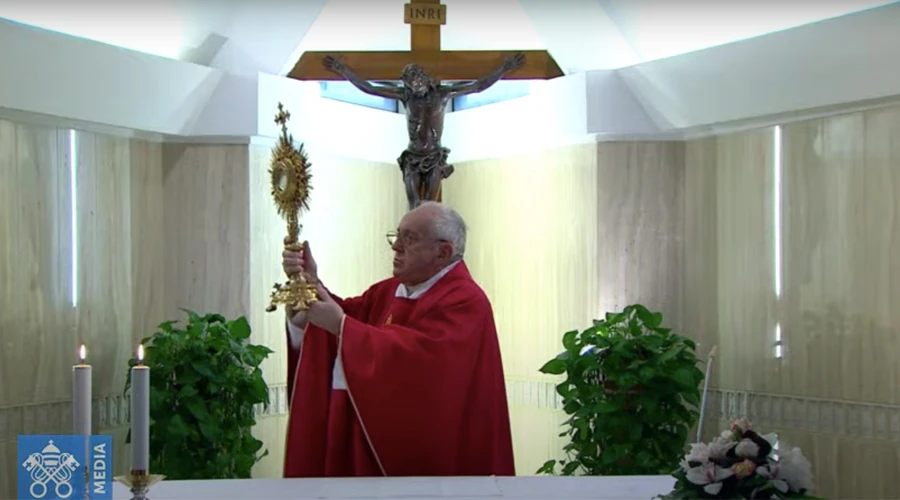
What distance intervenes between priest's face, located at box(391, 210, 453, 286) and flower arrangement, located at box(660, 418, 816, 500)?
1711 millimetres

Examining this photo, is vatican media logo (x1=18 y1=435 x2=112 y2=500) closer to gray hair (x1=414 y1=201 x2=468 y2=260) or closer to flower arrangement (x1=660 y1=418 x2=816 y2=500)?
flower arrangement (x1=660 y1=418 x2=816 y2=500)

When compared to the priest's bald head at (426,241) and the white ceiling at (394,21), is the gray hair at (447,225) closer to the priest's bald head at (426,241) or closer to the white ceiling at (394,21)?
the priest's bald head at (426,241)

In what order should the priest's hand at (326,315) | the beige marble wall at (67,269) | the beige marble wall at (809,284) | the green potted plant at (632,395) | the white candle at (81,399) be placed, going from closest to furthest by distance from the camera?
the white candle at (81,399) < the priest's hand at (326,315) < the beige marble wall at (809,284) < the beige marble wall at (67,269) < the green potted plant at (632,395)

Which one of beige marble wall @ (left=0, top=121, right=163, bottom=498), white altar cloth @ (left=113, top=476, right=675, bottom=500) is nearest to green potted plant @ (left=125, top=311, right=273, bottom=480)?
beige marble wall @ (left=0, top=121, right=163, bottom=498)

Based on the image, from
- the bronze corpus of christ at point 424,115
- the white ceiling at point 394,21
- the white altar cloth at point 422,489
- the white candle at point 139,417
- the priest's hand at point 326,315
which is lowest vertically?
the white altar cloth at point 422,489

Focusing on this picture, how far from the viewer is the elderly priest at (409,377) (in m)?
3.58

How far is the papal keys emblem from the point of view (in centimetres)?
215

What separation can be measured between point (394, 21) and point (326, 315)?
3683mm

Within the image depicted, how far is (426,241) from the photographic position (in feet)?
12.6

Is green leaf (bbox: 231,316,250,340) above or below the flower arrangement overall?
above

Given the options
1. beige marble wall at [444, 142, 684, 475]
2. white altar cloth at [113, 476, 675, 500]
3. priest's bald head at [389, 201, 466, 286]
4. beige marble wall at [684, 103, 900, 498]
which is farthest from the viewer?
beige marble wall at [444, 142, 684, 475]

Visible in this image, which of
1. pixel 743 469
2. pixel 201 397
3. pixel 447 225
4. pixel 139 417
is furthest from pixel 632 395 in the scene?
pixel 139 417

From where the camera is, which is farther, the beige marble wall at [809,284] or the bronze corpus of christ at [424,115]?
the bronze corpus of christ at [424,115]

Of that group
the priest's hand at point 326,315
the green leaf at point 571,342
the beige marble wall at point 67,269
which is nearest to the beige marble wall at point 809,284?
the green leaf at point 571,342
